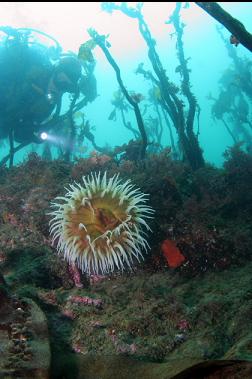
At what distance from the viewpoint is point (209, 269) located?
4.27 metres

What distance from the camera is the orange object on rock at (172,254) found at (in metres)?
4.43

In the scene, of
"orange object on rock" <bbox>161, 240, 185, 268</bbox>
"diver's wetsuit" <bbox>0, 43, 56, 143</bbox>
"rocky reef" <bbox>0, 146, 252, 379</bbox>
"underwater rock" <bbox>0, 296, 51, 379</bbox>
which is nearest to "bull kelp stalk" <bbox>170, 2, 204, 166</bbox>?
"rocky reef" <bbox>0, 146, 252, 379</bbox>

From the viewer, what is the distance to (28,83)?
12062 millimetres

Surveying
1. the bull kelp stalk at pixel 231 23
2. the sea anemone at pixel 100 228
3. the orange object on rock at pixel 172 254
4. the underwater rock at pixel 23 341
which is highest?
the bull kelp stalk at pixel 231 23

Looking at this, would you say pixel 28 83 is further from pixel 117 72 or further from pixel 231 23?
pixel 231 23

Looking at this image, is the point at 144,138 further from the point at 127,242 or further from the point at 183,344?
the point at 183,344

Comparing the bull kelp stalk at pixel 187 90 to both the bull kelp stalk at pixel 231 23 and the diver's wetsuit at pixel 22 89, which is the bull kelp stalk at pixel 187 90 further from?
the bull kelp stalk at pixel 231 23

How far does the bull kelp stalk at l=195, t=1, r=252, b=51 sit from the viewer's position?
3.74m

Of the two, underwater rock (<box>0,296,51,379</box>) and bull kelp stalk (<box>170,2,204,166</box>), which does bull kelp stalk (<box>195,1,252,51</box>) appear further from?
bull kelp stalk (<box>170,2,204,166</box>)

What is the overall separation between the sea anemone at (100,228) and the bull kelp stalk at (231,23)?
7.46 ft

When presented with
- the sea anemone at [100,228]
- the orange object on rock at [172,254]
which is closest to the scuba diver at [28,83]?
the sea anemone at [100,228]

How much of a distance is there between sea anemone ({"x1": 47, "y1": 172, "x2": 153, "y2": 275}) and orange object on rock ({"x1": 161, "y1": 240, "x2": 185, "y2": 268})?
493 millimetres

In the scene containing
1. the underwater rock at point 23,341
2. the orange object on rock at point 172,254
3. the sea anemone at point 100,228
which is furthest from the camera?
the orange object on rock at point 172,254

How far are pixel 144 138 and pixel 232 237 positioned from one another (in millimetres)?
5483
